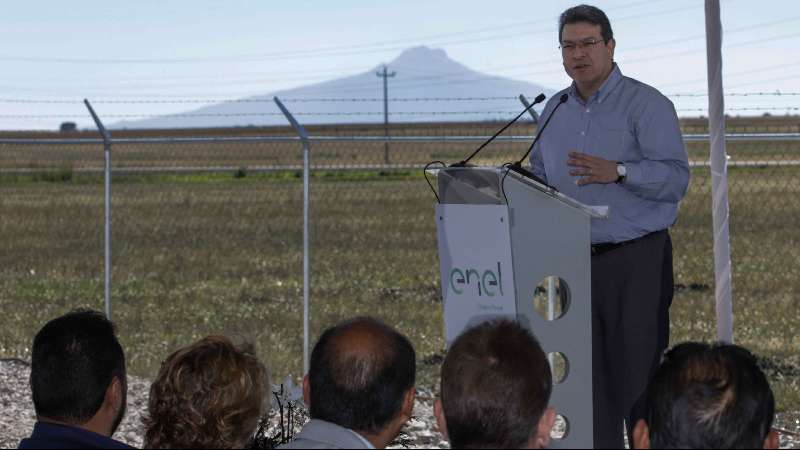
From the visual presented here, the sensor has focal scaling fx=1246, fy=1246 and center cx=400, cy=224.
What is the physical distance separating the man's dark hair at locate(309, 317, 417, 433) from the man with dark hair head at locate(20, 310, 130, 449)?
1.94 feet

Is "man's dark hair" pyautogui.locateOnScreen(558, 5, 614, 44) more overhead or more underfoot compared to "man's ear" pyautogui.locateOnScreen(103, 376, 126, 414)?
more overhead

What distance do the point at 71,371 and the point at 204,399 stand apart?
1.30ft

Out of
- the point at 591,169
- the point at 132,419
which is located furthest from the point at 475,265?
the point at 132,419

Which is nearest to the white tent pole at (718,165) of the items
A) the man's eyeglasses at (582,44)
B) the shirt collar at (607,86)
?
the shirt collar at (607,86)

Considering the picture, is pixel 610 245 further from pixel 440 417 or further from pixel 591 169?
pixel 440 417

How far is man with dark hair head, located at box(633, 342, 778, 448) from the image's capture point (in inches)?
96.5

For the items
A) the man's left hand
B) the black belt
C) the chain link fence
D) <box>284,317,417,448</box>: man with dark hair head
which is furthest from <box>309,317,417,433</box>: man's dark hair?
the black belt

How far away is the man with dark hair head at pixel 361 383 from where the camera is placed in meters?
2.93

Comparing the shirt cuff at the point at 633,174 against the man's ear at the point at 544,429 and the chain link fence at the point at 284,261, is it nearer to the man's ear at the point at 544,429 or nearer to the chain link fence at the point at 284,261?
the chain link fence at the point at 284,261

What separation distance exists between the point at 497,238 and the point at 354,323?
4.50 feet

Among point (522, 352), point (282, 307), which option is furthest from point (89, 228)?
point (522, 352)

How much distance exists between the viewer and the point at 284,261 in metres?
16.2

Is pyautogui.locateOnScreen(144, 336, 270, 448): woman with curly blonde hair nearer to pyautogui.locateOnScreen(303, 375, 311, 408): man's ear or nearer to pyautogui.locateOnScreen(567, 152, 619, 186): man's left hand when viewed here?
pyautogui.locateOnScreen(303, 375, 311, 408): man's ear

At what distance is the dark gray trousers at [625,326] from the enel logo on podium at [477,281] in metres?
0.63
